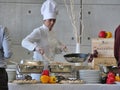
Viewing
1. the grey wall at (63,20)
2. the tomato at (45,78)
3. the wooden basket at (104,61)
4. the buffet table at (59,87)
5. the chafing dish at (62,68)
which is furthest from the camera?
the grey wall at (63,20)

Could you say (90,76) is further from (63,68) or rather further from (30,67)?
(30,67)

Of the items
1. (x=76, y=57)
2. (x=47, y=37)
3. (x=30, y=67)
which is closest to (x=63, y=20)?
(x=47, y=37)

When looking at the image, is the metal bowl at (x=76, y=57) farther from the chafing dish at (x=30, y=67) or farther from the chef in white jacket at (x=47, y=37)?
the chef in white jacket at (x=47, y=37)

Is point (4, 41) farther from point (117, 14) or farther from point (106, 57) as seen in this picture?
point (117, 14)

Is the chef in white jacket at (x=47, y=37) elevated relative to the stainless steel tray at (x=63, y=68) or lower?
elevated

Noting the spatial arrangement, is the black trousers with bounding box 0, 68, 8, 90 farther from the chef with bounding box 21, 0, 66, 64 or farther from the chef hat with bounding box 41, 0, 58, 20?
the chef hat with bounding box 41, 0, 58, 20

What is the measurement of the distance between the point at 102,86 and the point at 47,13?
1067 mm

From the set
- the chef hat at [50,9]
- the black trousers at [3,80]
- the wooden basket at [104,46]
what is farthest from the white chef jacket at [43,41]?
the black trousers at [3,80]

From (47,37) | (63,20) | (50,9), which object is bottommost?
(47,37)

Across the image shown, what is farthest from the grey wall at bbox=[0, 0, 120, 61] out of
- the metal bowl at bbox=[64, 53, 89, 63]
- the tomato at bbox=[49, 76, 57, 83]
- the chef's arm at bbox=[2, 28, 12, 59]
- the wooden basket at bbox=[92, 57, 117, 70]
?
the chef's arm at bbox=[2, 28, 12, 59]

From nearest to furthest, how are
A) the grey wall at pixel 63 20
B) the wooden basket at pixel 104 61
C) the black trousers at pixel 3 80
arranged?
the black trousers at pixel 3 80
the wooden basket at pixel 104 61
the grey wall at pixel 63 20

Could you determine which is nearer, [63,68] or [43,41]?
[63,68]

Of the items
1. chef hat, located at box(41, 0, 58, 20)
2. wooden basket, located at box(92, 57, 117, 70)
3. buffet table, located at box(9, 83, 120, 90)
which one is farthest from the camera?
chef hat, located at box(41, 0, 58, 20)

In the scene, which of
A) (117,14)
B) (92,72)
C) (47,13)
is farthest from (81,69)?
(117,14)
